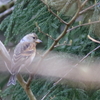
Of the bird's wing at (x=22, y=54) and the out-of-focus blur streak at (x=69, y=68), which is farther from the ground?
the bird's wing at (x=22, y=54)

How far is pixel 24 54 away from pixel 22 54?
0.04 ft

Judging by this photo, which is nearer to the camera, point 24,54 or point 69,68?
point 24,54

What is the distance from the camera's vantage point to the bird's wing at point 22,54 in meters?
1.41

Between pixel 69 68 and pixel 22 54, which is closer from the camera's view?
pixel 22 54

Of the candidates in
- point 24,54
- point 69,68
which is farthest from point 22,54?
point 69,68

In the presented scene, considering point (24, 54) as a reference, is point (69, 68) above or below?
below

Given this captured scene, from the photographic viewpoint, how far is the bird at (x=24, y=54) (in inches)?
54.7

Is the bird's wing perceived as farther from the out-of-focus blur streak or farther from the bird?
the out-of-focus blur streak

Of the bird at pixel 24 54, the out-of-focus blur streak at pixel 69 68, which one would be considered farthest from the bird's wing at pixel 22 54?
→ the out-of-focus blur streak at pixel 69 68

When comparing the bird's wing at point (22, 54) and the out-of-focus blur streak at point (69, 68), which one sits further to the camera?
A: the out-of-focus blur streak at point (69, 68)

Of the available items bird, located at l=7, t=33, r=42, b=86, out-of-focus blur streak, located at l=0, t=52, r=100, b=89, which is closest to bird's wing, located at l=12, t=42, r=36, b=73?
bird, located at l=7, t=33, r=42, b=86

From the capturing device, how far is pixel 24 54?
149 centimetres

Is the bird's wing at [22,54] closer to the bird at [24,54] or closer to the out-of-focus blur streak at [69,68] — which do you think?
the bird at [24,54]

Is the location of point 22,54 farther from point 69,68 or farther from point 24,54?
point 69,68
